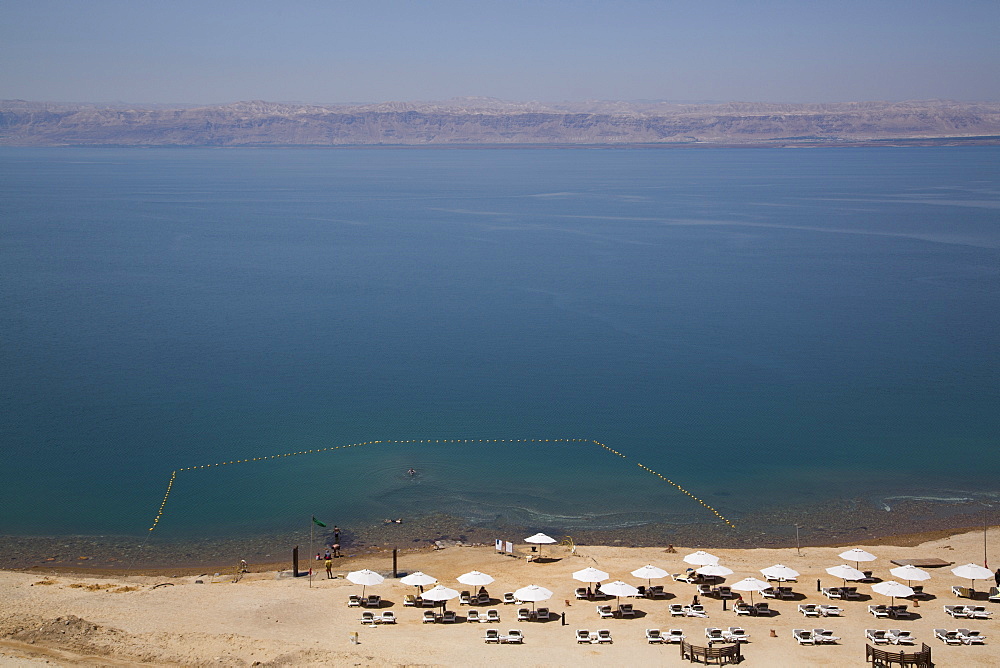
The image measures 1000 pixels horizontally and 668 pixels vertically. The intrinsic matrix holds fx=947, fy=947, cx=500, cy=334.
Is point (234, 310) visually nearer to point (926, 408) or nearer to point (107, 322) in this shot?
point (107, 322)

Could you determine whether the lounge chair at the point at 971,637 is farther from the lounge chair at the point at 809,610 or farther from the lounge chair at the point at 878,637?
the lounge chair at the point at 809,610

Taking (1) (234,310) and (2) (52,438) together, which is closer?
(2) (52,438)

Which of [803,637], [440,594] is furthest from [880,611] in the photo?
[440,594]

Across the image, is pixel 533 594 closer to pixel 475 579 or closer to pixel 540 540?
pixel 475 579

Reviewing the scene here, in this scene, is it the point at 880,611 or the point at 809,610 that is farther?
the point at 809,610

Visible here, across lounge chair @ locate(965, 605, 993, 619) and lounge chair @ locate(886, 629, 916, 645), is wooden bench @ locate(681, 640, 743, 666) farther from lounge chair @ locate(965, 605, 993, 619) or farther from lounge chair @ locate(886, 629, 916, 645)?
lounge chair @ locate(965, 605, 993, 619)

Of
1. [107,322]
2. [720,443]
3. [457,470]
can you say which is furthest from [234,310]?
[720,443]

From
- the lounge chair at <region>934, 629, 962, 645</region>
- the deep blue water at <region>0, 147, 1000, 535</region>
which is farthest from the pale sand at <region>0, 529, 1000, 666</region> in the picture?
the deep blue water at <region>0, 147, 1000, 535</region>
